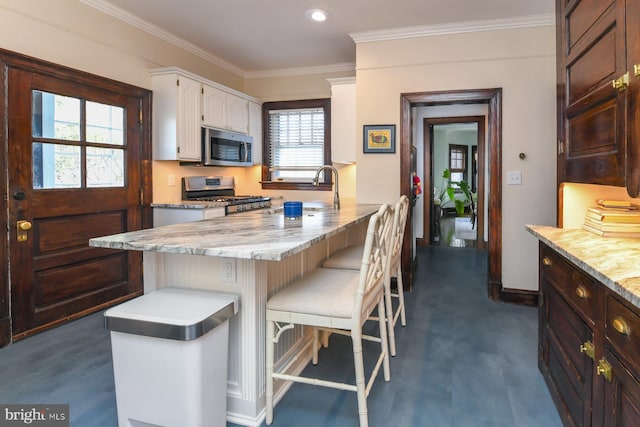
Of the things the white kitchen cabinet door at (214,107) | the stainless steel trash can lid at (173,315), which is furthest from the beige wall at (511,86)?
the stainless steel trash can lid at (173,315)

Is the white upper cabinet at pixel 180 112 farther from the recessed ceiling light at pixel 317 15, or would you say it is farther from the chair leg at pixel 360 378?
the chair leg at pixel 360 378

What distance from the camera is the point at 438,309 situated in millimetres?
3520

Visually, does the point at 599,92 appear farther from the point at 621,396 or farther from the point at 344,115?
Result: the point at 344,115

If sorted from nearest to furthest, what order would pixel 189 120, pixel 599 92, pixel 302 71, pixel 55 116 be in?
1. pixel 599 92
2. pixel 55 116
3. pixel 189 120
4. pixel 302 71

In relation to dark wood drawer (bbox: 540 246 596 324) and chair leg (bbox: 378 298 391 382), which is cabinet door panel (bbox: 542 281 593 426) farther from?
chair leg (bbox: 378 298 391 382)

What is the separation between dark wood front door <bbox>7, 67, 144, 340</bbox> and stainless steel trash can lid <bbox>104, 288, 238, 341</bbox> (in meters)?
1.81

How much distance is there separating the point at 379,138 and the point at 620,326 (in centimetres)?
315

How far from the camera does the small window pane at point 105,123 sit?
336cm

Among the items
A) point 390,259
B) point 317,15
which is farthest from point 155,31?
point 390,259

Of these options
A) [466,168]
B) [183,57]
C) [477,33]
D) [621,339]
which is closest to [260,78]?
[183,57]

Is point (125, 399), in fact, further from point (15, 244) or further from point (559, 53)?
point (559, 53)

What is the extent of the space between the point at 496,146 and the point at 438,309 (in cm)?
161

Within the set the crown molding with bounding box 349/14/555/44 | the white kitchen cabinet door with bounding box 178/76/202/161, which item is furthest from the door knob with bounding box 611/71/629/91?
the white kitchen cabinet door with bounding box 178/76/202/161

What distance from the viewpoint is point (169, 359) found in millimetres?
1538
